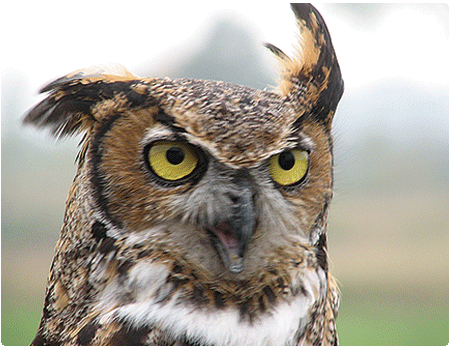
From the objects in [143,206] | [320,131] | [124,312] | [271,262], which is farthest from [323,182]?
[124,312]

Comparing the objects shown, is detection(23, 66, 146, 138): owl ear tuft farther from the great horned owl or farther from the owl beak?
the owl beak

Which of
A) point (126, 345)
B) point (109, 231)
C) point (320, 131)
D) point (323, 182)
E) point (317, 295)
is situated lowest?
point (126, 345)

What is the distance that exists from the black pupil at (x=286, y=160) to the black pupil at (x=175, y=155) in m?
0.24

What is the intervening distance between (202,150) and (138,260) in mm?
304

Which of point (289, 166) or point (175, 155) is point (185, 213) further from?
point (289, 166)

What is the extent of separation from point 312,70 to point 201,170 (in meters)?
0.45

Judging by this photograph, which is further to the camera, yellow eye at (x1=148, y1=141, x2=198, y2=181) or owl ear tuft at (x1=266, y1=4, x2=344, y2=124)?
owl ear tuft at (x1=266, y1=4, x2=344, y2=124)

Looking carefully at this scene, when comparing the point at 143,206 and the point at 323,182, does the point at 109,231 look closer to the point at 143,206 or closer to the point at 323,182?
the point at 143,206

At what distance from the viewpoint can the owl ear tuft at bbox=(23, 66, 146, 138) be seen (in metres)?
1.00

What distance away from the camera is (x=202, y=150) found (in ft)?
3.09

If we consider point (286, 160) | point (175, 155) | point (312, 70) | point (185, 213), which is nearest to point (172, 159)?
point (175, 155)

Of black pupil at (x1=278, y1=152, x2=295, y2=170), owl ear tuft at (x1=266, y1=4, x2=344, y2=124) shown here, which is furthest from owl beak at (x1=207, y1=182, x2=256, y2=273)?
owl ear tuft at (x1=266, y1=4, x2=344, y2=124)

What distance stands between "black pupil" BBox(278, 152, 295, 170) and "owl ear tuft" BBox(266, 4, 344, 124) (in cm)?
12

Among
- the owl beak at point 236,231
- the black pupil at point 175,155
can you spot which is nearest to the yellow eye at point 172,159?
the black pupil at point 175,155
